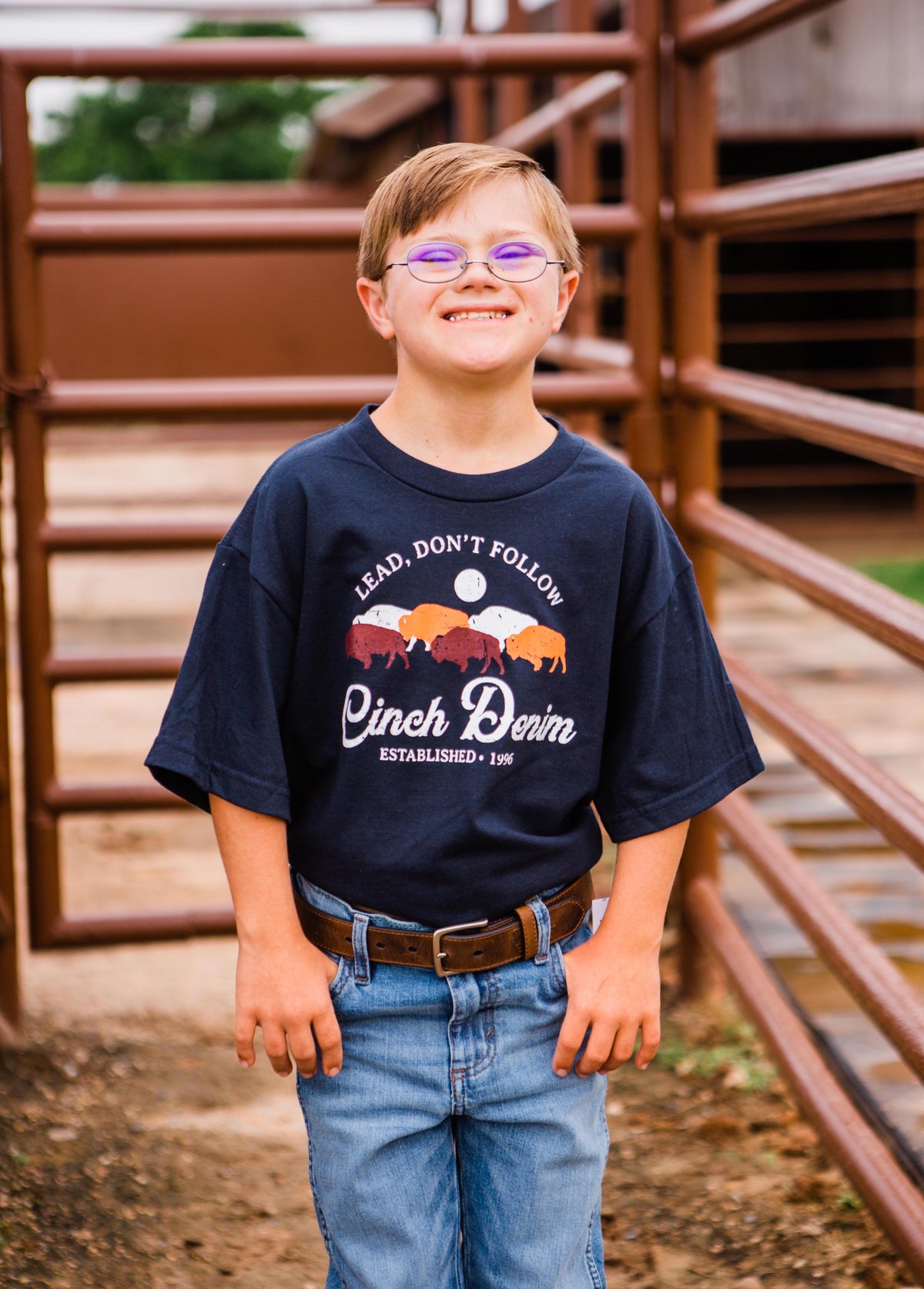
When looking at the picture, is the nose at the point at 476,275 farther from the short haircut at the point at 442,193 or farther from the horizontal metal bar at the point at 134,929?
the horizontal metal bar at the point at 134,929

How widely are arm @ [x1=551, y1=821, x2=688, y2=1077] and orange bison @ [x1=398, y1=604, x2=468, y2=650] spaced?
1.02ft

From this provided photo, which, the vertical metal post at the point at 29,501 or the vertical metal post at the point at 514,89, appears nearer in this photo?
the vertical metal post at the point at 29,501

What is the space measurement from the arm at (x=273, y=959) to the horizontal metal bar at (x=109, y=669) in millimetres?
1471

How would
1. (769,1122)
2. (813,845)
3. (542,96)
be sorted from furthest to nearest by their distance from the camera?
1. (542,96)
2. (813,845)
3. (769,1122)

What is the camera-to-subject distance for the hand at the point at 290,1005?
5.18 ft

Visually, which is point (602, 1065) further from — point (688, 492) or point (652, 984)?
point (688, 492)

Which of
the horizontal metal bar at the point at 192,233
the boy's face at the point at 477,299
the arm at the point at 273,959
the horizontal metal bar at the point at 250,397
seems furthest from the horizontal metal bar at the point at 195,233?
the arm at the point at 273,959

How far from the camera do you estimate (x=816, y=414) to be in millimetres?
2359

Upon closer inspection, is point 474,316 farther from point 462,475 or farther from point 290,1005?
point 290,1005

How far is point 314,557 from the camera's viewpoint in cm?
158

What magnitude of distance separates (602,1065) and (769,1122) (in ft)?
4.15

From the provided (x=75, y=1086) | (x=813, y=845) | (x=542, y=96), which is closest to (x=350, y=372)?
(x=542, y=96)

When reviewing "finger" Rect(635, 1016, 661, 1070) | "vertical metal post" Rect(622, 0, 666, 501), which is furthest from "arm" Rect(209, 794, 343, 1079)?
"vertical metal post" Rect(622, 0, 666, 501)

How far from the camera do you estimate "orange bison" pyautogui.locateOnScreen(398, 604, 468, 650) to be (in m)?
→ 1.57
